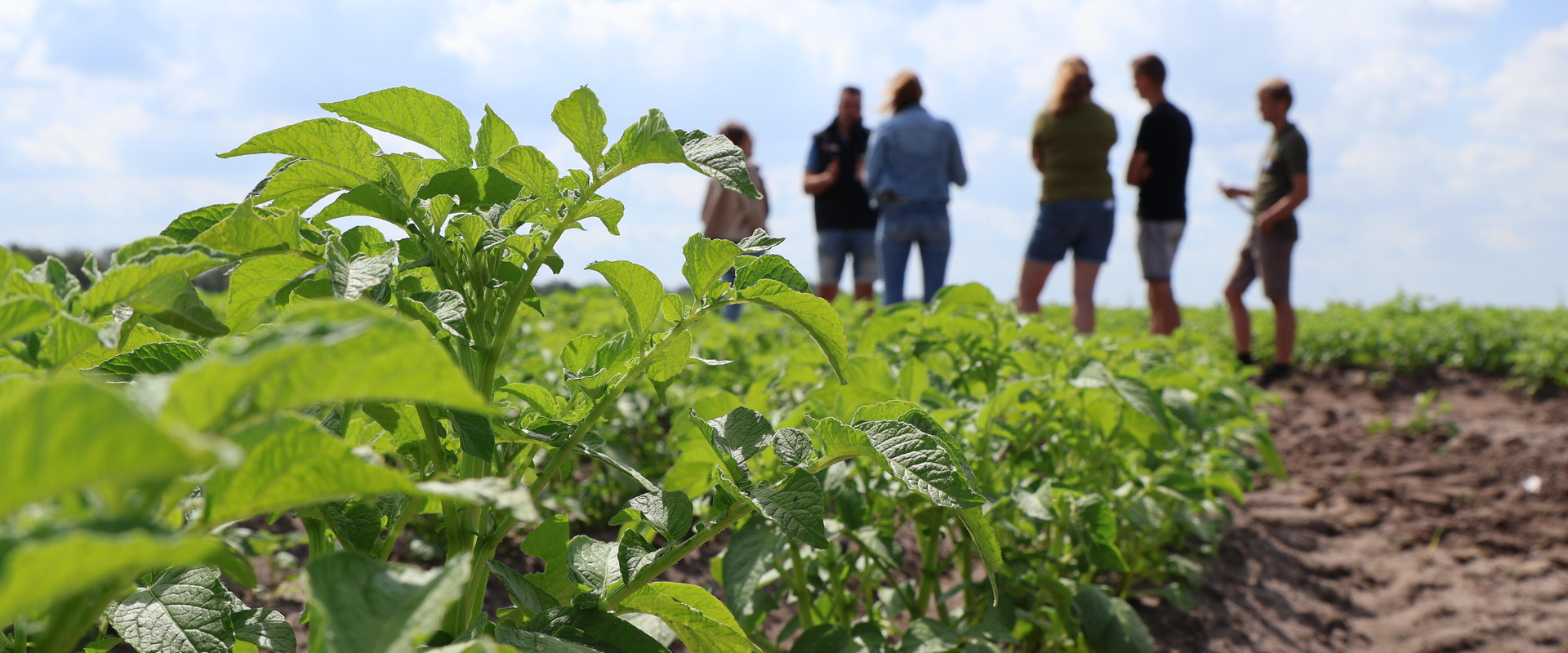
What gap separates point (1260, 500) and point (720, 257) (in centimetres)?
507

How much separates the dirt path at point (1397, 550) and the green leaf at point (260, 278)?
290cm

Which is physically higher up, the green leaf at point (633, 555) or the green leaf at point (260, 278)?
the green leaf at point (260, 278)

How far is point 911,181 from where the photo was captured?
6430 millimetres

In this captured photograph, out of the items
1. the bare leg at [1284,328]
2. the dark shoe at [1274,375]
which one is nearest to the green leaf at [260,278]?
the bare leg at [1284,328]

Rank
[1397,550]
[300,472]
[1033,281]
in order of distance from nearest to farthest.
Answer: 1. [300,472]
2. [1397,550]
3. [1033,281]

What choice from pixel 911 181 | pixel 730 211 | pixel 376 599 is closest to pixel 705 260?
pixel 376 599

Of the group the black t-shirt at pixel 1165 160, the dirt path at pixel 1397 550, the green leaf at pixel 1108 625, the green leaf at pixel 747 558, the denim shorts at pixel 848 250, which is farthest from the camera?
the denim shorts at pixel 848 250

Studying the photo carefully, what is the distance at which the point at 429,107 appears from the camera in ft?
3.13

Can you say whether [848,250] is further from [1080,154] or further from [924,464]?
[924,464]

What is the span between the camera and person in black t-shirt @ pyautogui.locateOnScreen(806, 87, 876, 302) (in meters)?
7.60

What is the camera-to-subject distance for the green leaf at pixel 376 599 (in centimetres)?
54

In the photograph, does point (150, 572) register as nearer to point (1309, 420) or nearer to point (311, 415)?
point (311, 415)

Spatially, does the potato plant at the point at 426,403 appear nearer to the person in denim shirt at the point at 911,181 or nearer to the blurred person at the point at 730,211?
the person in denim shirt at the point at 911,181

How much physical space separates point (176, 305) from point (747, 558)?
3.10 feet
